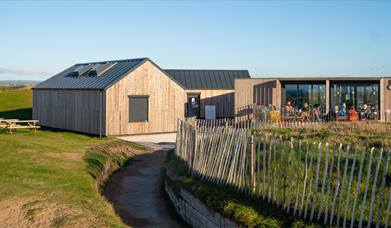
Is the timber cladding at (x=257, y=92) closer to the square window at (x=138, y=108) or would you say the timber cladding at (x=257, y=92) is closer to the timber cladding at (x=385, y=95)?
the square window at (x=138, y=108)

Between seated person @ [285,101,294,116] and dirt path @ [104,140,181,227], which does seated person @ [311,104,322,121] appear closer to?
seated person @ [285,101,294,116]

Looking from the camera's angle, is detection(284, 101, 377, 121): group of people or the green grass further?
the green grass

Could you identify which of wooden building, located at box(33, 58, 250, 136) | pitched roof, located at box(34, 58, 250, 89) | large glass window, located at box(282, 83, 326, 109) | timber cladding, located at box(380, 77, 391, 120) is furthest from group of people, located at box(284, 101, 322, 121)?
pitched roof, located at box(34, 58, 250, 89)

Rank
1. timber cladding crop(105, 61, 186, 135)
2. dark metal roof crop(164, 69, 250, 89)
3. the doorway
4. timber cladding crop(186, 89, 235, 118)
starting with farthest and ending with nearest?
1. dark metal roof crop(164, 69, 250, 89)
2. timber cladding crop(186, 89, 235, 118)
3. the doorway
4. timber cladding crop(105, 61, 186, 135)

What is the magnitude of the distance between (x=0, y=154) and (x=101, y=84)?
12484 mm

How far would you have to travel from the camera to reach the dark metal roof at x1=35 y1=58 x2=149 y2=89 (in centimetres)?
2989

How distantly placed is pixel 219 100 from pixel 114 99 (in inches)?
459

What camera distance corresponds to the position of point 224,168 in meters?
11.8

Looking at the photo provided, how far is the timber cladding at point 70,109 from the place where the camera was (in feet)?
97.1

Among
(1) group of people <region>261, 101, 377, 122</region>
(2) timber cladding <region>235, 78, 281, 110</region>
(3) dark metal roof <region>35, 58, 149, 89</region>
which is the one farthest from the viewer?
(2) timber cladding <region>235, 78, 281, 110</region>

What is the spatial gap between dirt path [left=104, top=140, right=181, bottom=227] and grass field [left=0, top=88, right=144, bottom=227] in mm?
577

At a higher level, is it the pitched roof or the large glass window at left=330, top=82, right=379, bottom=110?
the pitched roof

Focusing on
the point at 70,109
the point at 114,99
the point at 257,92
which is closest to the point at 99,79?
the point at 114,99

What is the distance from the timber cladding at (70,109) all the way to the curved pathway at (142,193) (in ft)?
21.1
